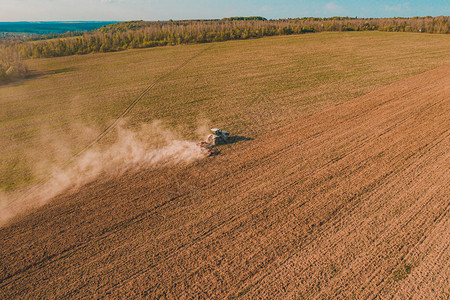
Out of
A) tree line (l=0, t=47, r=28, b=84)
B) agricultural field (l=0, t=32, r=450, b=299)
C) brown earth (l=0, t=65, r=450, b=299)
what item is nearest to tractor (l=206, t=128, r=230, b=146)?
agricultural field (l=0, t=32, r=450, b=299)

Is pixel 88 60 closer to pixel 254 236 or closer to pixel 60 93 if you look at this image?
pixel 60 93

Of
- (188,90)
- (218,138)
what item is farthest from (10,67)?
(218,138)

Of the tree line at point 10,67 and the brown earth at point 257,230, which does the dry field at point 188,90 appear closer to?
the tree line at point 10,67

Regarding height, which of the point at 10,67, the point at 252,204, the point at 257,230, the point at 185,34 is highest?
the point at 185,34

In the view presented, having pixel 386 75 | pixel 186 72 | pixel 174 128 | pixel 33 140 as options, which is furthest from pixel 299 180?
pixel 186 72

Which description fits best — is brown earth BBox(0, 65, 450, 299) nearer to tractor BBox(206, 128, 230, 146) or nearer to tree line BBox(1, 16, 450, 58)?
tractor BBox(206, 128, 230, 146)

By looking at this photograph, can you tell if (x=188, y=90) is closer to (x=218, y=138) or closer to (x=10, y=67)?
(x=218, y=138)
